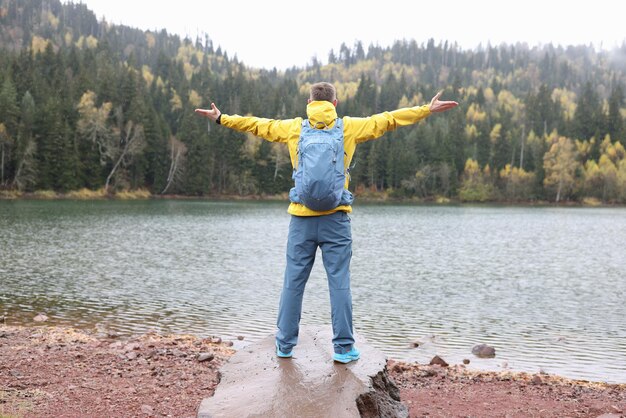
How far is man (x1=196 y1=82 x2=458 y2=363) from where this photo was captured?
636cm

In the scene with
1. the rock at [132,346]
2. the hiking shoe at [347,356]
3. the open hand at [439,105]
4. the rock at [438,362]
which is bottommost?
the rock at [438,362]

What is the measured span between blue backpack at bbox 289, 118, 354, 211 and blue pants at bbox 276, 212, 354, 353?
0.84 feet

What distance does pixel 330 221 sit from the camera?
634cm

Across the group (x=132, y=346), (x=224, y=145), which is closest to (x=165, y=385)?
(x=132, y=346)

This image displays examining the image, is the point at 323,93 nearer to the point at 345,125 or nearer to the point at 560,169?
the point at 345,125

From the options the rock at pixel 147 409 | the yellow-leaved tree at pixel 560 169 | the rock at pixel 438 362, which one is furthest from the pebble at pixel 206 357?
the yellow-leaved tree at pixel 560 169

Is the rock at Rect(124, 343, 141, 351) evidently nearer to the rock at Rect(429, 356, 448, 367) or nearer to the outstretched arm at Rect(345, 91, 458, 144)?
the rock at Rect(429, 356, 448, 367)

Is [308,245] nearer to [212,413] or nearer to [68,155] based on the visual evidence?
[212,413]

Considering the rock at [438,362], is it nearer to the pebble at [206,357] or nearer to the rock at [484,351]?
the rock at [484,351]

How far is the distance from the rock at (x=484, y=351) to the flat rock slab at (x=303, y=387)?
6169 mm

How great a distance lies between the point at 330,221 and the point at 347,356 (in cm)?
164

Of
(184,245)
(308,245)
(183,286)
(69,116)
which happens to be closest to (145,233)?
(184,245)

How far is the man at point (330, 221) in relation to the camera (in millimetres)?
6355

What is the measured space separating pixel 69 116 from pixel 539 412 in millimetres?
94751
